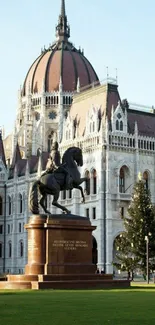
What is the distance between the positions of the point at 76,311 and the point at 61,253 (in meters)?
14.7

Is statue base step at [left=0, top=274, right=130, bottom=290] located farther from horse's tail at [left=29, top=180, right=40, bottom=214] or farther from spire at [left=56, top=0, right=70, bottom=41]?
spire at [left=56, top=0, right=70, bottom=41]

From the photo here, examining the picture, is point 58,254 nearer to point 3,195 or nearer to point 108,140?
point 108,140

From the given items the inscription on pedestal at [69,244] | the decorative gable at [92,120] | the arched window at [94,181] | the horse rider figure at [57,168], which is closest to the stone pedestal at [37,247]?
the inscription on pedestal at [69,244]

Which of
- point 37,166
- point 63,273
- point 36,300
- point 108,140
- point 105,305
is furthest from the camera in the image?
point 37,166

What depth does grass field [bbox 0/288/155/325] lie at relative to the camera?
16.8 m

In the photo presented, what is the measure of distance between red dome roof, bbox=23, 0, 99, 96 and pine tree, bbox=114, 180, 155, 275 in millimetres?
68146

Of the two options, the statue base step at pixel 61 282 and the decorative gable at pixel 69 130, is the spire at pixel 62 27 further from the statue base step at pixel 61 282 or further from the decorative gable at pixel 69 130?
the statue base step at pixel 61 282

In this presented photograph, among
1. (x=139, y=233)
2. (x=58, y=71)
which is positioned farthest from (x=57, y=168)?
(x=58, y=71)

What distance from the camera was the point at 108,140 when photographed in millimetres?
87938

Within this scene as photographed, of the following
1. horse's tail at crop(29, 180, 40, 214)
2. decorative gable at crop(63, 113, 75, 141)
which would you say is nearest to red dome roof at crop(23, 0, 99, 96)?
decorative gable at crop(63, 113, 75, 141)

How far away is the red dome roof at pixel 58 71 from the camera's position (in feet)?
428

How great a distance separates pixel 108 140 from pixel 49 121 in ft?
139

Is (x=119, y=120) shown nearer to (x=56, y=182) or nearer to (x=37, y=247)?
(x=56, y=182)

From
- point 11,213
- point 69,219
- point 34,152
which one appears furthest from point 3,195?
point 69,219
